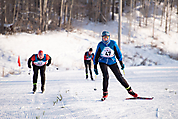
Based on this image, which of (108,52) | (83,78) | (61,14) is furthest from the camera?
(61,14)

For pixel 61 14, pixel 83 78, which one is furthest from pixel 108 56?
pixel 61 14

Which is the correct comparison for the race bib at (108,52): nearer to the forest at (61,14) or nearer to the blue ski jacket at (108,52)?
the blue ski jacket at (108,52)

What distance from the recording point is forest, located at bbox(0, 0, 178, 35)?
2653 centimetres

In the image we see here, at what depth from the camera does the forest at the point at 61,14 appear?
2653 cm

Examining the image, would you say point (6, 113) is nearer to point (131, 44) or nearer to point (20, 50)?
point (20, 50)

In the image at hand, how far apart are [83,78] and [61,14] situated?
18.9 m

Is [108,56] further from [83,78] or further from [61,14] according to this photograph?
[61,14]

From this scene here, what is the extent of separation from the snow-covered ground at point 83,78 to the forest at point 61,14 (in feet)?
7.19

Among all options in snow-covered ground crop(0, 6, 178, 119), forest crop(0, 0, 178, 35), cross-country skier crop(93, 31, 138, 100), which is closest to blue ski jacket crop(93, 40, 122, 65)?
cross-country skier crop(93, 31, 138, 100)

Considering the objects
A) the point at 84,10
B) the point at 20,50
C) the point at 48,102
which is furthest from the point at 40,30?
the point at 48,102

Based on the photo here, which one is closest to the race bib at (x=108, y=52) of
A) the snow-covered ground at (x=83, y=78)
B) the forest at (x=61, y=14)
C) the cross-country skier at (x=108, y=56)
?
the cross-country skier at (x=108, y=56)

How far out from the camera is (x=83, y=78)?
11188 millimetres

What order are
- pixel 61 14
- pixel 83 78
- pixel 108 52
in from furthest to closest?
pixel 61 14
pixel 83 78
pixel 108 52

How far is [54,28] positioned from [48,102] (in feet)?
80.0
